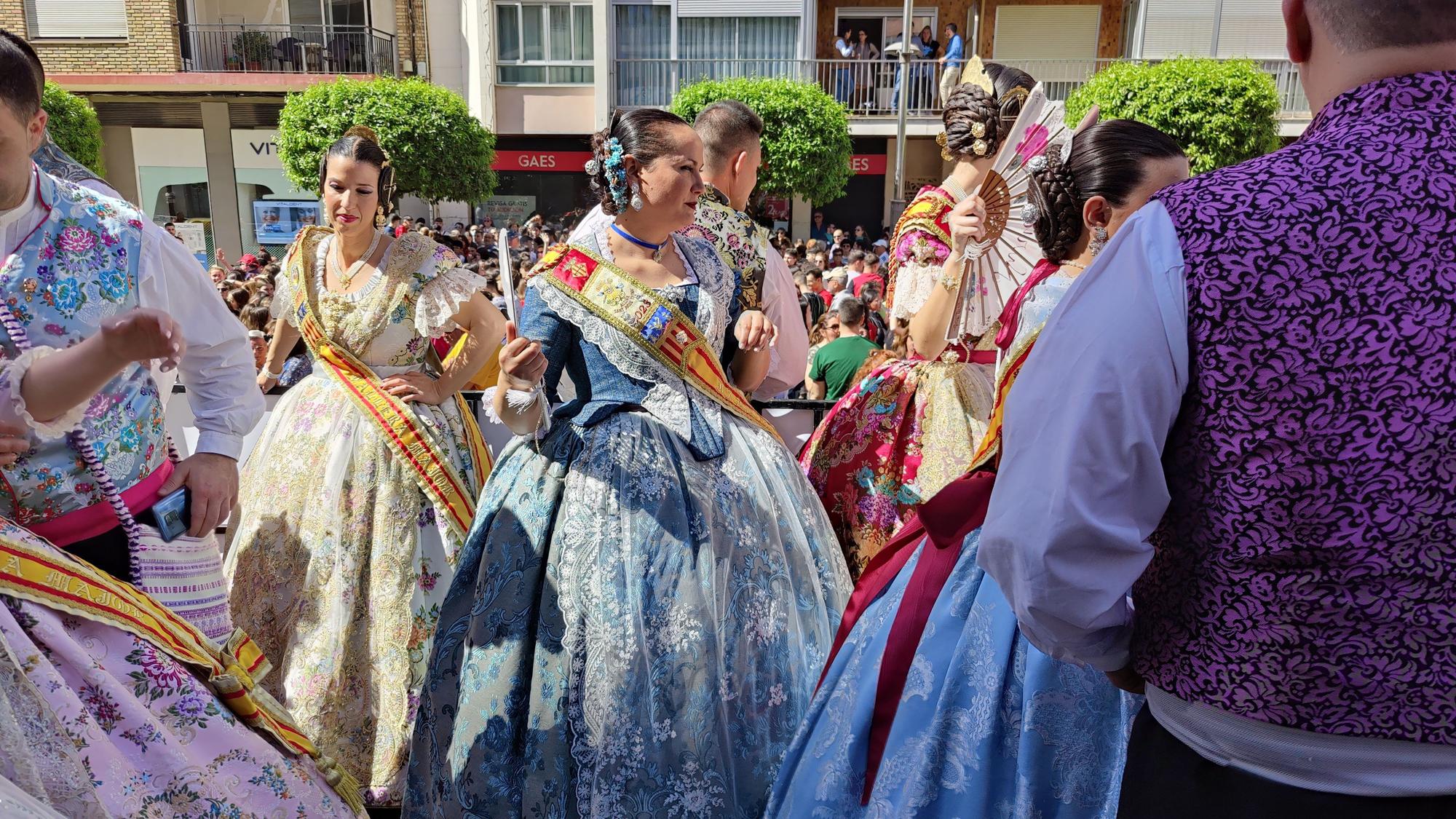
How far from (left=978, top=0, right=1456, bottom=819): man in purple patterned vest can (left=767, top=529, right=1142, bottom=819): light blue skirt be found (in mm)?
477

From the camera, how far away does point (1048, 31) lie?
2120 centimetres

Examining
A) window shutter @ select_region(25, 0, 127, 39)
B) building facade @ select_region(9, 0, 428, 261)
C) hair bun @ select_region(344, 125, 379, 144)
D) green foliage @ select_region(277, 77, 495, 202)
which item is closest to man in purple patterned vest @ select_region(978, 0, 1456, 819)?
hair bun @ select_region(344, 125, 379, 144)

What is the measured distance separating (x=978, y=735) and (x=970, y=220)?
60.5 inches

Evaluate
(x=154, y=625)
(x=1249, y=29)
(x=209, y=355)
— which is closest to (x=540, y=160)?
(x=1249, y=29)

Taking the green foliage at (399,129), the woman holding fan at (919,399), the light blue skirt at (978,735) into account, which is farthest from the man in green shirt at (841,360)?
the green foliage at (399,129)

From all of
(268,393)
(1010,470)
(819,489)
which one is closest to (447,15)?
(268,393)

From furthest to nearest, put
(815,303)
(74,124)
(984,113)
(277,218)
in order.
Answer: (277,218) < (74,124) < (815,303) < (984,113)

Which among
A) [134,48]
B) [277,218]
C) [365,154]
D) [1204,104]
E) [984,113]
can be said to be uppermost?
[134,48]

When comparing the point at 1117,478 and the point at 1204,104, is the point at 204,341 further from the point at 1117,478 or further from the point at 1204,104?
the point at 1204,104

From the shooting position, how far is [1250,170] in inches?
48.4

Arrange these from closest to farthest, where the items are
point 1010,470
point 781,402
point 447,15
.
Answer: point 1010,470, point 781,402, point 447,15

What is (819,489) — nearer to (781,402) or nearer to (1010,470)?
(781,402)

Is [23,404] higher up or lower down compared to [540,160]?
higher up

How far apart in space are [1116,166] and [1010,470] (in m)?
1.22
